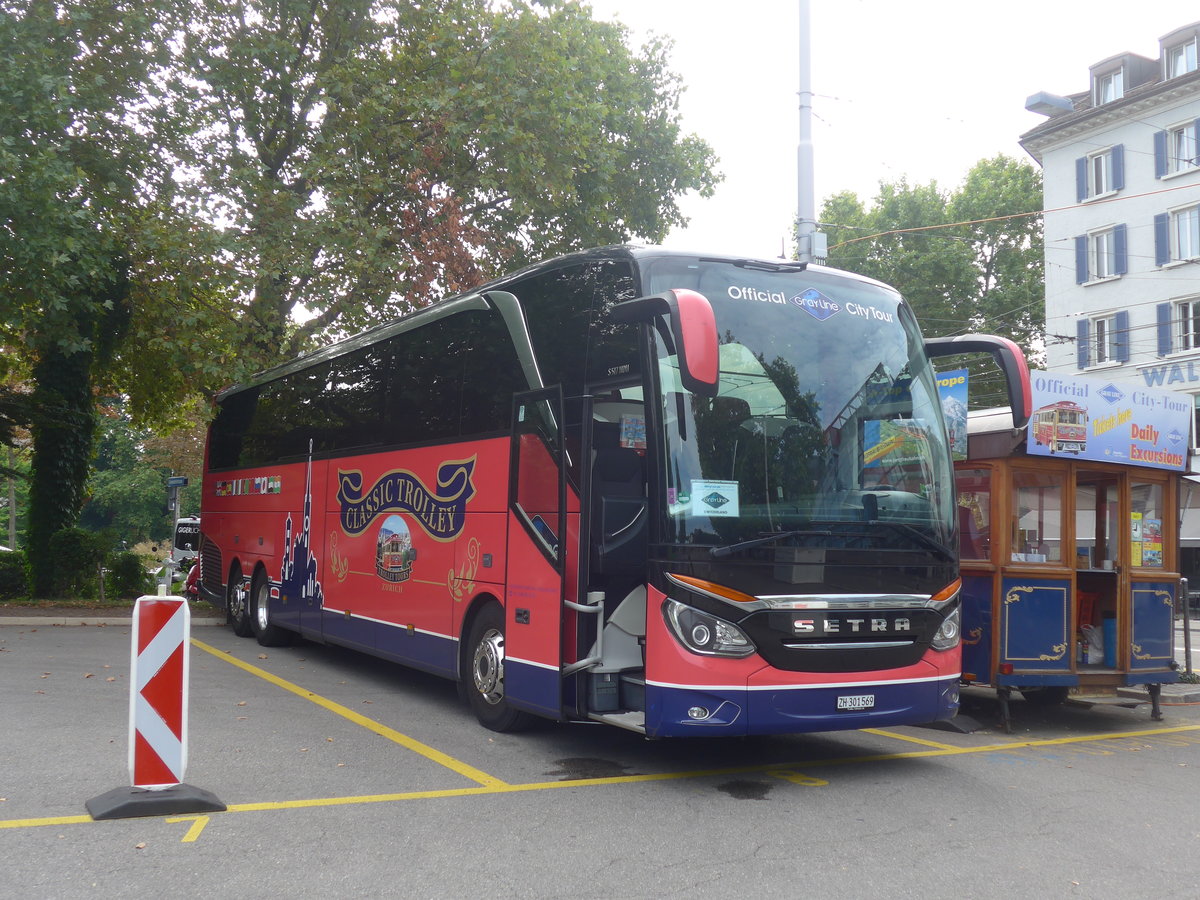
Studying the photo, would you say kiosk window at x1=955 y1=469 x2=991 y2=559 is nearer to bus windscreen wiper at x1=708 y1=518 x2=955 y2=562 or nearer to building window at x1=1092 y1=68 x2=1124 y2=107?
bus windscreen wiper at x1=708 y1=518 x2=955 y2=562

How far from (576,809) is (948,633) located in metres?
2.89

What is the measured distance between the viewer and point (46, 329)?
17641mm

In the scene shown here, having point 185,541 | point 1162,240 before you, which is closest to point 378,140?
point 1162,240

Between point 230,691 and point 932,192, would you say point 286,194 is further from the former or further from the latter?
point 932,192

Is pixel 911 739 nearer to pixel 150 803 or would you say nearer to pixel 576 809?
pixel 576 809

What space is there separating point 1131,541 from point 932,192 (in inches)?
1499

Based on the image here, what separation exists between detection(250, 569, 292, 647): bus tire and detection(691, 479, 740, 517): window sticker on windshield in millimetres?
9158

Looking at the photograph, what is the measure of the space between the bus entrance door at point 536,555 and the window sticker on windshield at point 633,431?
0.51 metres

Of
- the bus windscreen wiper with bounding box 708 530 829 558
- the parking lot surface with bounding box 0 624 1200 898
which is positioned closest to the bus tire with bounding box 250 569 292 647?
the parking lot surface with bounding box 0 624 1200 898

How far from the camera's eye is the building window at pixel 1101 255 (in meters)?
34.6

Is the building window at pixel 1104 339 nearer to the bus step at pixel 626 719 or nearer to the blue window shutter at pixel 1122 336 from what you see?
the blue window shutter at pixel 1122 336

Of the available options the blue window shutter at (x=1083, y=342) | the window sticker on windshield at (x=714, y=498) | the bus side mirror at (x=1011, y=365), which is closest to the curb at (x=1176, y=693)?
the bus side mirror at (x=1011, y=365)

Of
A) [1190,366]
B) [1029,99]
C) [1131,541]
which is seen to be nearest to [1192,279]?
[1190,366]

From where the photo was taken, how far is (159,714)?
19.4ft
